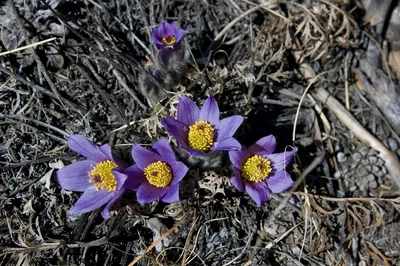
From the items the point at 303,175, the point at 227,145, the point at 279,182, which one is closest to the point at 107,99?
the point at 227,145

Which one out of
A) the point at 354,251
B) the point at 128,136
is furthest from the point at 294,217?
the point at 128,136

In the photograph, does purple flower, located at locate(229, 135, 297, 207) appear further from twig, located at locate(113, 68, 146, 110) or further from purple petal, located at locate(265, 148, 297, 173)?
twig, located at locate(113, 68, 146, 110)

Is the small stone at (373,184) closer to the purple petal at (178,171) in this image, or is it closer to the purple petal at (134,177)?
the purple petal at (178,171)

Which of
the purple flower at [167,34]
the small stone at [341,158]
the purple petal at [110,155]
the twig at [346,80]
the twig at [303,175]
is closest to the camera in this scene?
the twig at [303,175]

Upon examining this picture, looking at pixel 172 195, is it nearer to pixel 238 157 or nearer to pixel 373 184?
pixel 238 157

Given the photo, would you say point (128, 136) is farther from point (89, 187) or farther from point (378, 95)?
point (378, 95)

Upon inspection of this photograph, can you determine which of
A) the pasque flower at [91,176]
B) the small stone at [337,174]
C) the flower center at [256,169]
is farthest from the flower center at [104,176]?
the small stone at [337,174]
